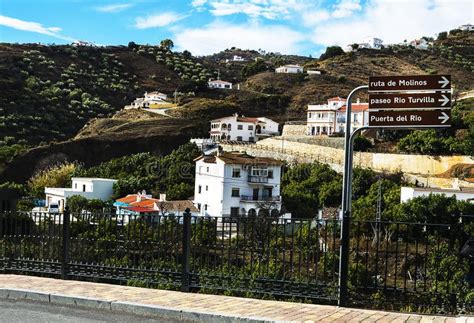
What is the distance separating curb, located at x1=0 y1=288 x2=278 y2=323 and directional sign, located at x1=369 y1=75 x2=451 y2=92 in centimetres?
324

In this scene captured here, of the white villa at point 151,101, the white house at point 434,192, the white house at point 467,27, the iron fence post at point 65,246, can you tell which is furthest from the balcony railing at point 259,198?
the white house at point 467,27

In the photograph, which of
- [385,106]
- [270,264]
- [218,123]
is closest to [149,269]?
[270,264]

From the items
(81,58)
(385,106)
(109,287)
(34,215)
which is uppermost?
(81,58)

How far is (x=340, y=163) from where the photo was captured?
180 feet

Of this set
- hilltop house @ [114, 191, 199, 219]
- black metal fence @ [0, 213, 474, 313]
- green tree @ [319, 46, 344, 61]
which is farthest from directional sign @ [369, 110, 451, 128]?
green tree @ [319, 46, 344, 61]

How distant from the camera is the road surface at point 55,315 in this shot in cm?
686

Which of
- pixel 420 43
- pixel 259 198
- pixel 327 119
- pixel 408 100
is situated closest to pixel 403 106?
pixel 408 100

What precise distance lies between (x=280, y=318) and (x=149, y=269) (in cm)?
273

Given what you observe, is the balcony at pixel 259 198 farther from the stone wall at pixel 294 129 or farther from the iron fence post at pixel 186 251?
the iron fence post at pixel 186 251

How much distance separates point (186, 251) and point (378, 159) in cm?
4687

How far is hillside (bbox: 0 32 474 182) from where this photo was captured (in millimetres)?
69438

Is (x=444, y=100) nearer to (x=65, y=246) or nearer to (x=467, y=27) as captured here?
(x=65, y=246)

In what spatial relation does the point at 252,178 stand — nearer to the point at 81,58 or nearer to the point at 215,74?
the point at 81,58

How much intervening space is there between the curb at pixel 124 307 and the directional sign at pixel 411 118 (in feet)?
9.57
